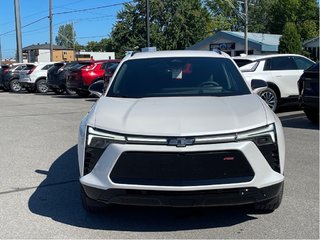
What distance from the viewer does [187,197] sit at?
3.76m

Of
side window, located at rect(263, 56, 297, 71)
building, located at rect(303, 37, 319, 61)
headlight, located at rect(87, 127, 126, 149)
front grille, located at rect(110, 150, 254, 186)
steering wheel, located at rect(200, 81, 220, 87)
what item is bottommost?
front grille, located at rect(110, 150, 254, 186)

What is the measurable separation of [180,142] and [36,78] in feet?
71.9

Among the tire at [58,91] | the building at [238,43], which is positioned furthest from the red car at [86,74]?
the building at [238,43]

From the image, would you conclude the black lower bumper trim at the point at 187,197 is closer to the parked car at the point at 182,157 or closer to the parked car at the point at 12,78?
the parked car at the point at 182,157

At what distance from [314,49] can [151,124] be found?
4774cm

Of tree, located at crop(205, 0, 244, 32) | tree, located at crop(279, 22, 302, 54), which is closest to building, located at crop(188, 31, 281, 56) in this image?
tree, located at crop(279, 22, 302, 54)

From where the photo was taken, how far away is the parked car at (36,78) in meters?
24.4

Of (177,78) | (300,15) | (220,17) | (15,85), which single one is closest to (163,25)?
(220,17)

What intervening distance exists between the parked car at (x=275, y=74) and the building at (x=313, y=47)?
1325 inches

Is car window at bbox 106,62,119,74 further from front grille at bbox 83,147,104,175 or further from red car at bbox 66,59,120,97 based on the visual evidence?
front grille at bbox 83,147,104,175

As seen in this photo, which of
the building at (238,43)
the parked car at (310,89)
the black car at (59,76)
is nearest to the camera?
the parked car at (310,89)

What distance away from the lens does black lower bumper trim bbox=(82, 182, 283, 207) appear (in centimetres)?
377

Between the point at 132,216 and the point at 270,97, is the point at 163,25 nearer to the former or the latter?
the point at 270,97

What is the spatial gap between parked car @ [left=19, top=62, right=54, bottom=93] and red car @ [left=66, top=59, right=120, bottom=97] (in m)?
5.50
